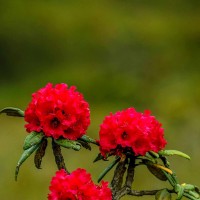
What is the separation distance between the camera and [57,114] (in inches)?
95.9

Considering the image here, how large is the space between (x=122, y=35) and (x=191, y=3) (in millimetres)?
1601

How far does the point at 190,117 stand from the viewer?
291 inches

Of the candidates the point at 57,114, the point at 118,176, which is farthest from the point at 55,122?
Answer: the point at 118,176

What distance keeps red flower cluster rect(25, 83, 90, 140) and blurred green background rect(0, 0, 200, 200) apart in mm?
5077

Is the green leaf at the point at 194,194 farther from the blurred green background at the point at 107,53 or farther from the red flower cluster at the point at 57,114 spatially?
the blurred green background at the point at 107,53

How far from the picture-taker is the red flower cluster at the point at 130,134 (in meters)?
2.44

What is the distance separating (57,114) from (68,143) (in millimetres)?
100

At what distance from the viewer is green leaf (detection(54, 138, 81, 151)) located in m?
2.44

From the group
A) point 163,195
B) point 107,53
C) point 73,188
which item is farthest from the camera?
point 107,53

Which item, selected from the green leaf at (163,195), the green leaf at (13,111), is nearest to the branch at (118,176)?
the green leaf at (163,195)

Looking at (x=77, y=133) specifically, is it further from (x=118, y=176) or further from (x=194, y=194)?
(x=194, y=194)

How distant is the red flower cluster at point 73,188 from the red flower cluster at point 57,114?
0.45 feet

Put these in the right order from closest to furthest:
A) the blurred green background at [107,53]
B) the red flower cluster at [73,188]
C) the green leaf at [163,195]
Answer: the red flower cluster at [73,188] < the green leaf at [163,195] < the blurred green background at [107,53]

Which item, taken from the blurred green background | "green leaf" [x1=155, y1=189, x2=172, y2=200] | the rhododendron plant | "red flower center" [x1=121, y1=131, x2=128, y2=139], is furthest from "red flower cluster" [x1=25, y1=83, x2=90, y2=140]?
the blurred green background
